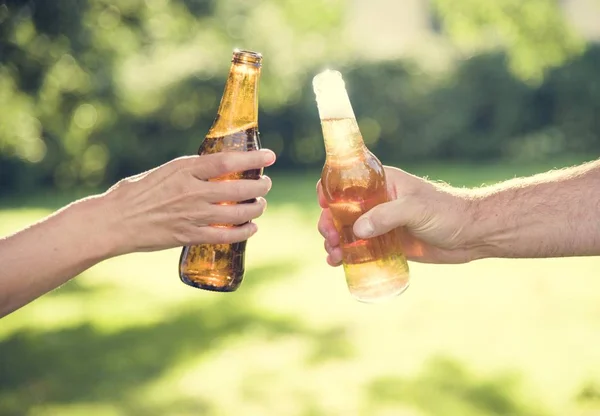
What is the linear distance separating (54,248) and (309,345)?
12.9 ft

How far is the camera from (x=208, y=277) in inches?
120

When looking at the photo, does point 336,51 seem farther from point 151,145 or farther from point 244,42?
point 151,145

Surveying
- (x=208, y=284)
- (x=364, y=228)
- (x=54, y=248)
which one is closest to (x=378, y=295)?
(x=364, y=228)

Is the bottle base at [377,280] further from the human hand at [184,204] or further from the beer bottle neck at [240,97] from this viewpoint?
the beer bottle neck at [240,97]

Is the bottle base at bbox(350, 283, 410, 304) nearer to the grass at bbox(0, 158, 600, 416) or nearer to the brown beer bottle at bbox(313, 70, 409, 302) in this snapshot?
the brown beer bottle at bbox(313, 70, 409, 302)

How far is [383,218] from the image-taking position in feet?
8.72

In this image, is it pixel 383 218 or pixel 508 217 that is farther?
pixel 508 217

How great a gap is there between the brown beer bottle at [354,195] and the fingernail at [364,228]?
0.14 m

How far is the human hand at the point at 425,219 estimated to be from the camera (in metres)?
2.83

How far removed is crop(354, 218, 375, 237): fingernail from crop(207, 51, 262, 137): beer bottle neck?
A: 0.58m

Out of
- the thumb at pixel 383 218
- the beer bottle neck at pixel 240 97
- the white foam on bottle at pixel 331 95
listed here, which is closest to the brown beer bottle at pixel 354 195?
the white foam on bottle at pixel 331 95

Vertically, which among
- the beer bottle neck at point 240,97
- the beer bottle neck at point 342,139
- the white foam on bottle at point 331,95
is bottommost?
the beer bottle neck at point 342,139

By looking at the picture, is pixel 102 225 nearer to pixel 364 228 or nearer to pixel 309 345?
pixel 364 228

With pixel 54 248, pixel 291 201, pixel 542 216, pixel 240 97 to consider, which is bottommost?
pixel 54 248
